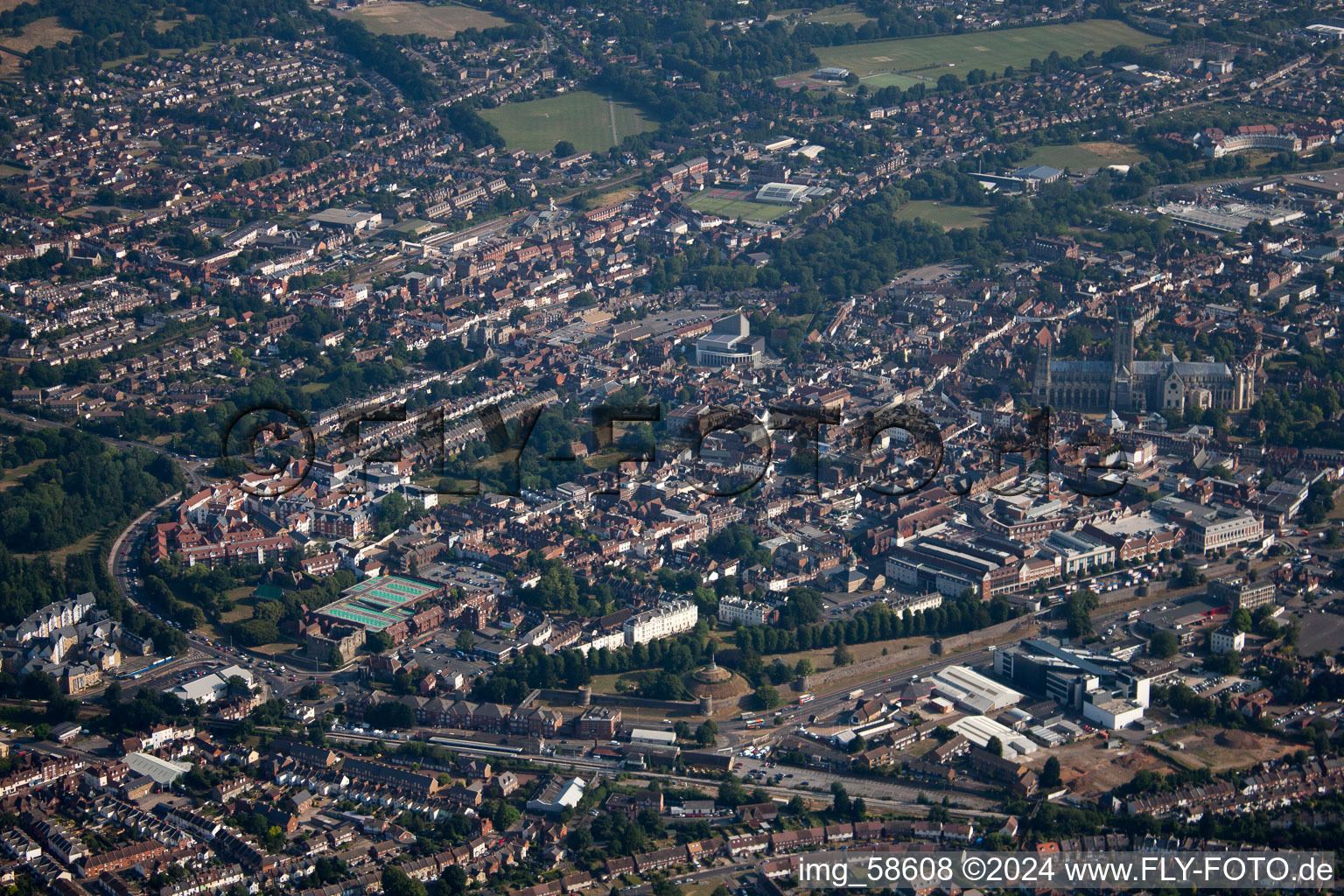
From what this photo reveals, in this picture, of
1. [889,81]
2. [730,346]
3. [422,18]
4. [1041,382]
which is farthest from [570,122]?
[1041,382]

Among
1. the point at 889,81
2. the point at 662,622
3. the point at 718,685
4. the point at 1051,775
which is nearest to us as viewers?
the point at 1051,775

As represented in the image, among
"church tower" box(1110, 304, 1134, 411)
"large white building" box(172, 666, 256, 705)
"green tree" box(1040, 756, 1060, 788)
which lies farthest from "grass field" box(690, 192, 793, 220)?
"green tree" box(1040, 756, 1060, 788)

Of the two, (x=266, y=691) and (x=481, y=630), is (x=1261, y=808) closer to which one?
(x=481, y=630)

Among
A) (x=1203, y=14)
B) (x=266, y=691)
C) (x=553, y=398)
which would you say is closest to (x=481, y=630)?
(x=266, y=691)

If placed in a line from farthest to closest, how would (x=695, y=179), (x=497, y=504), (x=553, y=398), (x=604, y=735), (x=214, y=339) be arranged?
(x=695, y=179), (x=214, y=339), (x=553, y=398), (x=497, y=504), (x=604, y=735)

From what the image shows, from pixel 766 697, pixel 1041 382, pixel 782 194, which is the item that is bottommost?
pixel 766 697

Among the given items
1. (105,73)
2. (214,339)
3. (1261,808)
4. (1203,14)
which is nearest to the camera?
(1261,808)

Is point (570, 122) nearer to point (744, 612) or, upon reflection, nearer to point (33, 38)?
point (33, 38)
